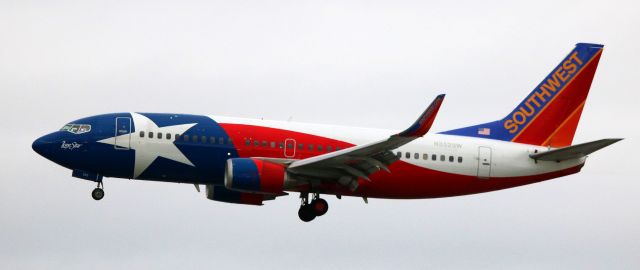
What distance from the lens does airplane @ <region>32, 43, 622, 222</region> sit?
55.6m

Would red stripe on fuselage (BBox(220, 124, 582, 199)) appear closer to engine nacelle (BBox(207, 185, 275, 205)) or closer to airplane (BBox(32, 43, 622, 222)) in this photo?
airplane (BBox(32, 43, 622, 222))

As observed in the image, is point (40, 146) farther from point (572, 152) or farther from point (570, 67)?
point (570, 67)

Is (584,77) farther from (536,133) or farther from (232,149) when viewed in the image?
(232,149)

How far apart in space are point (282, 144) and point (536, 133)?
1252cm

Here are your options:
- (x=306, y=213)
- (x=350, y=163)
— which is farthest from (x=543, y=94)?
(x=306, y=213)

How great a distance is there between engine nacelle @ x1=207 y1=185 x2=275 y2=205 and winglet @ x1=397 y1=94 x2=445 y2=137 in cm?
1211

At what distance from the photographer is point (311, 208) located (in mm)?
58219

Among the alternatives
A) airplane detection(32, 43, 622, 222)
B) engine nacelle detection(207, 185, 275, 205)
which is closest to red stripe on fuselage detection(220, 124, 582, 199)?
airplane detection(32, 43, 622, 222)

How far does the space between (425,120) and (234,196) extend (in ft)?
45.2

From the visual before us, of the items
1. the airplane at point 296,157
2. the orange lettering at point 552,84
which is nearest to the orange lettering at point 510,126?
the airplane at point 296,157

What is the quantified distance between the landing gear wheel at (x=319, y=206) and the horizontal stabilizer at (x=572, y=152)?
9.79 m

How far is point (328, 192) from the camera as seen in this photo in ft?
189

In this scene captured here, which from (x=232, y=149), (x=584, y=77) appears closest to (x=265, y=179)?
(x=232, y=149)

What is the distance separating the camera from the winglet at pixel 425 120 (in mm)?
49469
